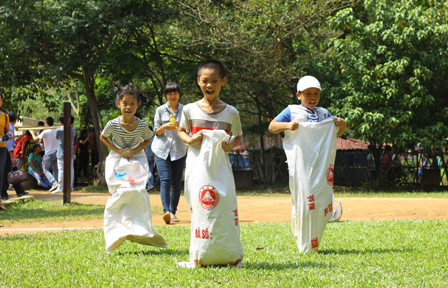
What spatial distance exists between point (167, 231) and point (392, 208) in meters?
5.28

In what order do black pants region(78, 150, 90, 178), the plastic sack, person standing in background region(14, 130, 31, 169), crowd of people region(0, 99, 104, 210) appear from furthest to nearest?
1. black pants region(78, 150, 90, 178)
2. person standing in background region(14, 130, 31, 169)
3. crowd of people region(0, 99, 104, 210)
4. the plastic sack

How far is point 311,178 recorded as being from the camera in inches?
186

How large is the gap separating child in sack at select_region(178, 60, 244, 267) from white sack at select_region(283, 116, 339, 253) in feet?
3.10

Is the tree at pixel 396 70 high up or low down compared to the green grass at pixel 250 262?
up

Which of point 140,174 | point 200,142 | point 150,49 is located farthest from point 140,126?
point 150,49

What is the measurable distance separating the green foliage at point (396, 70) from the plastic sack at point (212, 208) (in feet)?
35.1

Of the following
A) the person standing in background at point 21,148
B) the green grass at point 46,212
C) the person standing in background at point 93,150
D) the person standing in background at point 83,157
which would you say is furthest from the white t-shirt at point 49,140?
the person standing in background at point 93,150

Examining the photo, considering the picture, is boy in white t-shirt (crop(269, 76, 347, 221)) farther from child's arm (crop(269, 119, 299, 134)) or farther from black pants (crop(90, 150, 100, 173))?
black pants (crop(90, 150, 100, 173))

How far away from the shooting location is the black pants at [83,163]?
754 inches

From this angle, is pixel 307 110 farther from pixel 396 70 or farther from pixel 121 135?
pixel 396 70

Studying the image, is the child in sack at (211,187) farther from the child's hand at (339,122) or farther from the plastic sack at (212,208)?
the child's hand at (339,122)

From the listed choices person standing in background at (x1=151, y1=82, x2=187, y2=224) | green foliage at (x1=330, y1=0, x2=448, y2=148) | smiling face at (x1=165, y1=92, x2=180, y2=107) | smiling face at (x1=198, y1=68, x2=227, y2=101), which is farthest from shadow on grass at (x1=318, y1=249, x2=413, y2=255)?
green foliage at (x1=330, y1=0, x2=448, y2=148)

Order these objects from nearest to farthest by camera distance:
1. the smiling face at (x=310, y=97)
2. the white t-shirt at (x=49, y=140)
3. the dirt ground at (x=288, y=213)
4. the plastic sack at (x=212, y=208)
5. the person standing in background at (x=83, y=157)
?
the plastic sack at (x=212, y=208) < the smiling face at (x=310, y=97) < the dirt ground at (x=288, y=213) < the white t-shirt at (x=49, y=140) < the person standing in background at (x=83, y=157)

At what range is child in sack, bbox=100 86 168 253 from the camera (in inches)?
187
